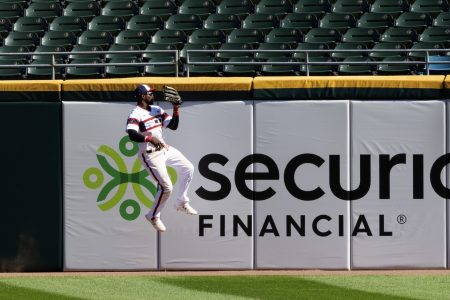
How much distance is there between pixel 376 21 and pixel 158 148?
6293 mm

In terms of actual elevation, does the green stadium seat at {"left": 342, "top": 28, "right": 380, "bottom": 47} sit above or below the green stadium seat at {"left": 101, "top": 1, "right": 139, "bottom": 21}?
below

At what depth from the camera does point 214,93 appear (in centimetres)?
1283

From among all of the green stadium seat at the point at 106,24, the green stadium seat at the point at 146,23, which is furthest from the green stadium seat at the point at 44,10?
the green stadium seat at the point at 146,23

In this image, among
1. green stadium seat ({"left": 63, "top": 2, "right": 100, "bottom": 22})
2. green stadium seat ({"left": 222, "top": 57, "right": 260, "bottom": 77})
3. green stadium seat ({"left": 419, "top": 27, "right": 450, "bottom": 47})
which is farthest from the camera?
green stadium seat ({"left": 63, "top": 2, "right": 100, "bottom": 22})

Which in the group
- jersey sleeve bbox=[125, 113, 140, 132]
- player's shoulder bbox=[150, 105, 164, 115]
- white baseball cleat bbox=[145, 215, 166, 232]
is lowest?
white baseball cleat bbox=[145, 215, 166, 232]

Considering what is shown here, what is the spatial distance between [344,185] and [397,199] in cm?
61

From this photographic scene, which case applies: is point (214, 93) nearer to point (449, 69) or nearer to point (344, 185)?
point (344, 185)

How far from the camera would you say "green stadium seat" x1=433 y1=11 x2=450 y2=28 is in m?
17.5

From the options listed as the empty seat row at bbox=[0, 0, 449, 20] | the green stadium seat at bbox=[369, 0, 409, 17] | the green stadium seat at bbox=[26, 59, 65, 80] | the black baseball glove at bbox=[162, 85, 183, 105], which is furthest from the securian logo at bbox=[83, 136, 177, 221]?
the green stadium seat at bbox=[369, 0, 409, 17]

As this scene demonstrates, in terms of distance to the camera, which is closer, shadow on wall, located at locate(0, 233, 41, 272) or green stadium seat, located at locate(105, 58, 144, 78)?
shadow on wall, located at locate(0, 233, 41, 272)

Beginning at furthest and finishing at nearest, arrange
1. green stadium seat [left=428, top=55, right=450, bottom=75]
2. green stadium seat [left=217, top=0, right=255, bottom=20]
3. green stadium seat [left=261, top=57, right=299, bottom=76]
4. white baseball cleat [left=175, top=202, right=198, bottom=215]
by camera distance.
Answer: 1. green stadium seat [left=217, top=0, right=255, bottom=20]
2. green stadium seat [left=261, top=57, right=299, bottom=76]
3. green stadium seat [left=428, top=55, right=450, bottom=75]
4. white baseball cleat [left=175, top=202, right=198, bottom=215]

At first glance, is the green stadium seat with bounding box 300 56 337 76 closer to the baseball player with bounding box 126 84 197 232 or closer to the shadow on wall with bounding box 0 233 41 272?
the baseball player with bounding box 126 84 197 232

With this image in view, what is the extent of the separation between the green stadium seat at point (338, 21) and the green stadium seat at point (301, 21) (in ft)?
0.53

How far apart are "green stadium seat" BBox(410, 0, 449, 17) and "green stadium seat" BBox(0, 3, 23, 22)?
262 inches
